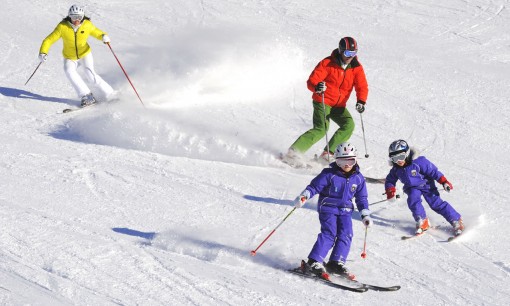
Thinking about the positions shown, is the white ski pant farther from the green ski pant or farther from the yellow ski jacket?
the green ski pant

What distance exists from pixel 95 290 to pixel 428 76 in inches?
351

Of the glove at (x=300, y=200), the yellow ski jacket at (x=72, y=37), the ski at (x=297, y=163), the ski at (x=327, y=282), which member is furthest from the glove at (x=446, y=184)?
the yellow ski jacket at (x=72, y=37)

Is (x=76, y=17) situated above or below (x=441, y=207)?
above

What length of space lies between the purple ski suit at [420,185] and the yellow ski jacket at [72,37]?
5.35 metres

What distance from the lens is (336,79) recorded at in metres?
10.2

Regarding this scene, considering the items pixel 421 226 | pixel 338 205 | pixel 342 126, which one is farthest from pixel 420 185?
pixel 342 126

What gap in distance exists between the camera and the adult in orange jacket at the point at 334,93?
33.0 feet

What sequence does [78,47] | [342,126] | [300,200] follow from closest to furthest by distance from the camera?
[300,200] → [342,126] → [78,47]

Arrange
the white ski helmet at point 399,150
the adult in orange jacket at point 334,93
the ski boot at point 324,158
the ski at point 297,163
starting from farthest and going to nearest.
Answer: the ski boot at point 324,158 → the ski at point 297,163 → the adult in orange jacket at point 334,93 → the white ski helmet at point 399,150

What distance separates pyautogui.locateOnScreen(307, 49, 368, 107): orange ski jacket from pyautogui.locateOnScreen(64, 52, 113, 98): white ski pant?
358 centimetres

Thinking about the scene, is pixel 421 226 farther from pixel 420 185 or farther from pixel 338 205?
pixel 338 205

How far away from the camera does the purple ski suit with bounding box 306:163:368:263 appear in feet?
25.1

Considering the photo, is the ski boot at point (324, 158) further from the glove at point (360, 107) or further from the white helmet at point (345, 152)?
the white helmet at point (345, 152)

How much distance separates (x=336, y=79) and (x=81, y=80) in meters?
4.15
